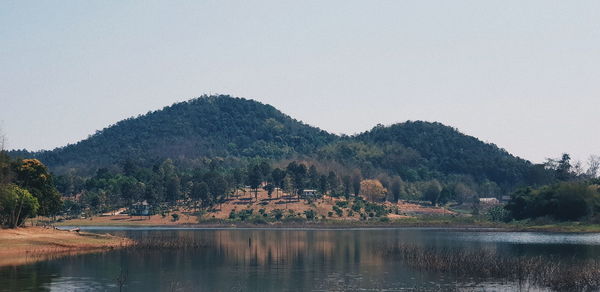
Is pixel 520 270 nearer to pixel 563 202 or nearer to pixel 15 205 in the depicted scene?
pixel 15 205

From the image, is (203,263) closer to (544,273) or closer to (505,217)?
(544,273)

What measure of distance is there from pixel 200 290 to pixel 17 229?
198 feet

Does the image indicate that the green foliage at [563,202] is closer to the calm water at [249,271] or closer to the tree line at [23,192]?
the calm water at [249,271]

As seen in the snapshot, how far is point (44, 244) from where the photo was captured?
101 m

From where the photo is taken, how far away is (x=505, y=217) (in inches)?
7608

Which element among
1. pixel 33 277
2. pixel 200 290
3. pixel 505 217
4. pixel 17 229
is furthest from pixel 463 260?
pixel 505 217

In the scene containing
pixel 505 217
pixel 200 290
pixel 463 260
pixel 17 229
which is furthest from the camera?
pixel 505 217

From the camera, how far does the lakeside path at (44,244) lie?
89925 mm

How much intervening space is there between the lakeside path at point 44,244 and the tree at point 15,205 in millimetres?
2793

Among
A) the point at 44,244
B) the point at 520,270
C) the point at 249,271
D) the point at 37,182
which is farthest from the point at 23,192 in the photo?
the point at 520,270

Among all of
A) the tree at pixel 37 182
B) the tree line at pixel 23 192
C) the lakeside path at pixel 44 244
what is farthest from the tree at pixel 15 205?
the tree at pixel 37 182

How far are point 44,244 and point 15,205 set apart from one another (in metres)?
10.7

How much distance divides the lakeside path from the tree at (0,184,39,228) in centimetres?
279

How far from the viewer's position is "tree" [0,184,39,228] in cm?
10456
